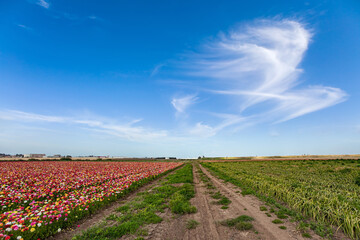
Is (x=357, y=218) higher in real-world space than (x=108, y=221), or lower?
higher

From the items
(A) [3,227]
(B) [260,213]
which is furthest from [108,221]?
(B) [260,213]

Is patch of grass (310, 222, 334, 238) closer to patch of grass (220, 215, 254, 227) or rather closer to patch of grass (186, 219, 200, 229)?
patch of grass (220, 215, 254, 227)

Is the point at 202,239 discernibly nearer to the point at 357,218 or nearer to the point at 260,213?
the point at 260,213

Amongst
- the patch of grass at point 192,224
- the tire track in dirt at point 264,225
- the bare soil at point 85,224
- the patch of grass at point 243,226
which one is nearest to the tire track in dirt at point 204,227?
the patch of grass at point 192,224

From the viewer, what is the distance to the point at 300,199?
9.22m

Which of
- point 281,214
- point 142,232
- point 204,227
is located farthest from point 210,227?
point 281,214

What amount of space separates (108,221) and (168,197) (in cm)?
485

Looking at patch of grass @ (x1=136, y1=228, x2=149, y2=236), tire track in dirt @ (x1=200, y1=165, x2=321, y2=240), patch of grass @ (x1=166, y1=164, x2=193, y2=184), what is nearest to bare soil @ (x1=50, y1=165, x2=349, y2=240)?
tire track in dirt @ (x1=200, y1=165, x2=321, y2=240)

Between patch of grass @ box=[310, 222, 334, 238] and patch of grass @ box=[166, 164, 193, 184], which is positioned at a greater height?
patch of grass @ box=[310, 222, 334, 238]

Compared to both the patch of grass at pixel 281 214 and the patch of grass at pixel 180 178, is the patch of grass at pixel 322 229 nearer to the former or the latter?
the patch of grass at pixel 281 214

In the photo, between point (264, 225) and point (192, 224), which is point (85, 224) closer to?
point (192, 224)

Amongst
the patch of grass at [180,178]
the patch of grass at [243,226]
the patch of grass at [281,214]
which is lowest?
the patch of grass at [180,178]

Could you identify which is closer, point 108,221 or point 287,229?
point 287,229

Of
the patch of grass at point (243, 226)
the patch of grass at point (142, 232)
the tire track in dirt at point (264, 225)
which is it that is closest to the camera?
the tire track in dirt at point (264, 225)
